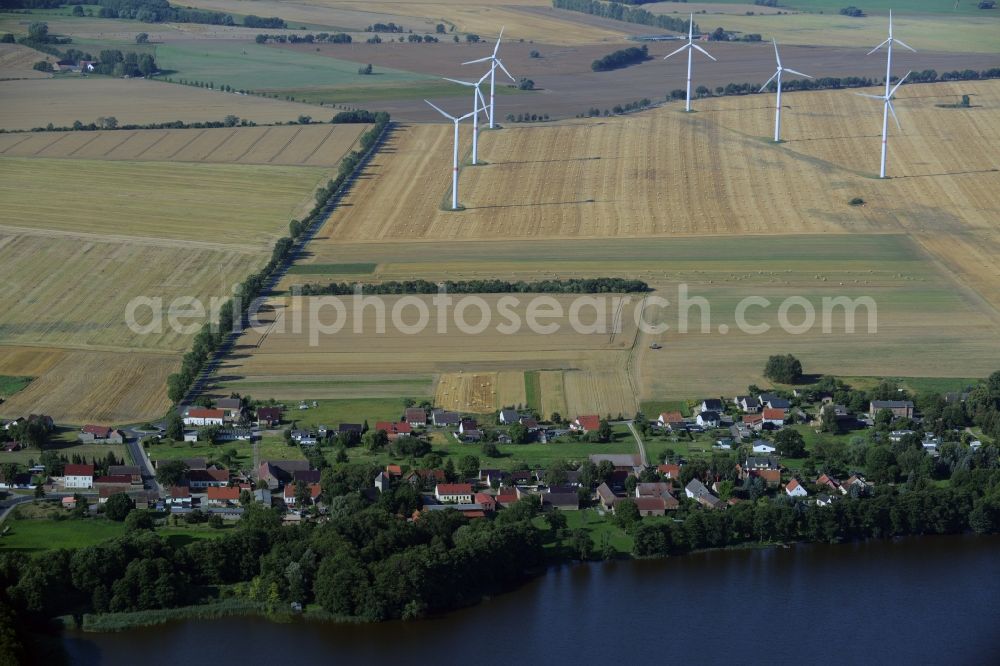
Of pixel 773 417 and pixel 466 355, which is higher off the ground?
pixel 466 355

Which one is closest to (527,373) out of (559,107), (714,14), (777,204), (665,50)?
(777,204)

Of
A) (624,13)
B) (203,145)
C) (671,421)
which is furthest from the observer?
(624,13)

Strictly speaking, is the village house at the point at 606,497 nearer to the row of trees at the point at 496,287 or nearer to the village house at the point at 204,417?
the village house at the point at 204,417

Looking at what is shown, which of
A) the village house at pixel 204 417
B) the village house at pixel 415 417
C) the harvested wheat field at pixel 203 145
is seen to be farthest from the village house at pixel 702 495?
the harvested wheat field at pixel 203 145

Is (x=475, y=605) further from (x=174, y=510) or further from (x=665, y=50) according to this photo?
(x=665, y=50)

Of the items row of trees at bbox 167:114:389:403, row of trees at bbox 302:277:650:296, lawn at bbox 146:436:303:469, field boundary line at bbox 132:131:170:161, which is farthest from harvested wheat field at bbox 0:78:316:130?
lawn at bbox 146:436:303:469

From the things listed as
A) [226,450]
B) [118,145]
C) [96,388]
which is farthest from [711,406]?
[118,145]

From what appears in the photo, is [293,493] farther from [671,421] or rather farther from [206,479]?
[671,421]
